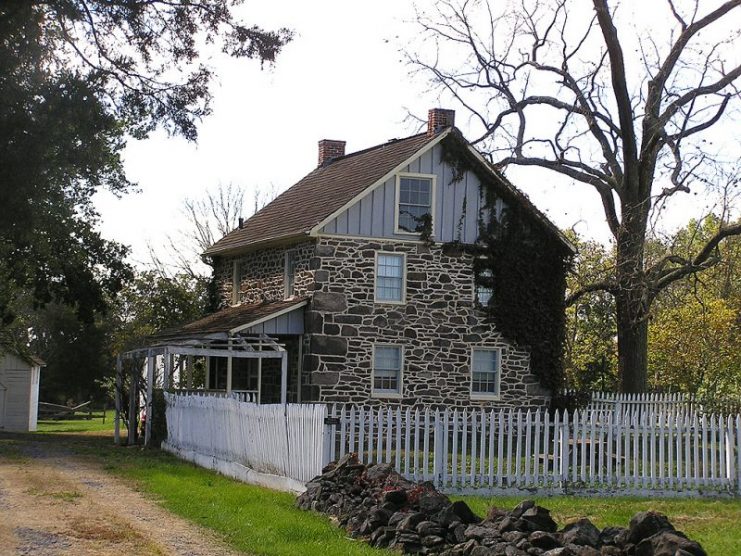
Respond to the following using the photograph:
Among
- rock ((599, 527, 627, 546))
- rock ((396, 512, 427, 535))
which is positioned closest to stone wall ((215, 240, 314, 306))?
rock ((396, 512, 427, 535))

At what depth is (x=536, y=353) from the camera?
96.4ft

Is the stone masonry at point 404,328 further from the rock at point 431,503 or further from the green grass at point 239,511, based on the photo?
the rock at point 431,503

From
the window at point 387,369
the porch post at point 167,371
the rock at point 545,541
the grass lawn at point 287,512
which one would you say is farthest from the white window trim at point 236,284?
the rock at point 545,541

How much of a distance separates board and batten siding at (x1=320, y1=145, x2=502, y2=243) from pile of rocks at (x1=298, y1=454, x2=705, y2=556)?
14223 millimetres

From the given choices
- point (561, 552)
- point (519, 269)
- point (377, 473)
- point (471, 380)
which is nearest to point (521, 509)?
point (561, 552)

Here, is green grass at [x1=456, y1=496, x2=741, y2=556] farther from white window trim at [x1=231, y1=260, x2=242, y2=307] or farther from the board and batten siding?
white window trim at [x1=231, y1=260, x2=242, y2=307]

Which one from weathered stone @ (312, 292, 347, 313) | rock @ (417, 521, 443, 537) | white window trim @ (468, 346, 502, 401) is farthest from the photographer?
white window trim @ (468, 346, 502, 401)

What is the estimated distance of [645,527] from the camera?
10.1 metres

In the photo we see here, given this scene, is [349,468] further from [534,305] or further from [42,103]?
[534,305]

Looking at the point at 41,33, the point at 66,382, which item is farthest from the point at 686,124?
the point at 66,382

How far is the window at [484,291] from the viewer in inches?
1146

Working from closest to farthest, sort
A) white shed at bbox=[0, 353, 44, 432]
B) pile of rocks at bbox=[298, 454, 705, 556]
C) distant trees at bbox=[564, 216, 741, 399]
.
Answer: pile of rocks at bbox=[298, 454, 705, 556] < distant trees at bbox=[564, 216, 741, 399] < white shed at bbox=[0, 353, 44, 432]

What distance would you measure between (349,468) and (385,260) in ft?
47.2

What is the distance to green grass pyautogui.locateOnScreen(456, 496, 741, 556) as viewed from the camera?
13.3 m
